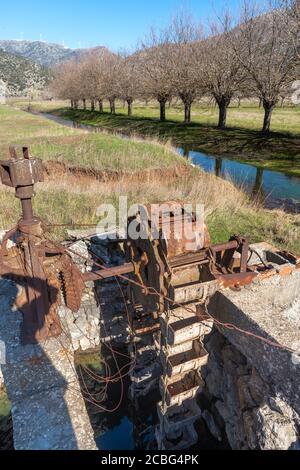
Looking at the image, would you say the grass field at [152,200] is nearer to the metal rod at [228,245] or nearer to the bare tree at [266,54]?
the metal rod at [228,245]

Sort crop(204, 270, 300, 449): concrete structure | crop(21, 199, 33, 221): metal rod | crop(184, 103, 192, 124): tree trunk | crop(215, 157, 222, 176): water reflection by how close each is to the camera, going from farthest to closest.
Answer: crop(184, 103, 192, 124): tree trunk, crop(215, 157, 222, 176): water reflection, crop(21, 199, 33, 221): metal rod, crop(204, 270, 300, 449): concrete structure

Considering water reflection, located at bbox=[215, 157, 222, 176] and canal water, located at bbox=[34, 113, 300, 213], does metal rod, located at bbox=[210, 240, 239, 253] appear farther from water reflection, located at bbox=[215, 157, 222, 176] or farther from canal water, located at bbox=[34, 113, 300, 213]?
water reflection, located at bbox=[215, 157, 222, 176]

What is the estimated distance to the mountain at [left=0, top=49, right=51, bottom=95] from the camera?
141750mm

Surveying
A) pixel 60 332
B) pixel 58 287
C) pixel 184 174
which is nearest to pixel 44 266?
pixel 58 287

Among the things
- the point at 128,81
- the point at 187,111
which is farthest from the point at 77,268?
the point at 128,81

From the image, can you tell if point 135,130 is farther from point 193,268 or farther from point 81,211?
point 193,268

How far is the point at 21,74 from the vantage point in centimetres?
16038

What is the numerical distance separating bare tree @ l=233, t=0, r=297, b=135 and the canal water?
5.82 metres

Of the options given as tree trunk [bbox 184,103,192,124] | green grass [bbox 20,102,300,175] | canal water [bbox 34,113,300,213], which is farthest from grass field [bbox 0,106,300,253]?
tree trunk [bbox 184,103,192,124]

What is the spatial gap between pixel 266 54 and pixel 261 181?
35.2ft

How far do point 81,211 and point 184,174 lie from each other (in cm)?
803

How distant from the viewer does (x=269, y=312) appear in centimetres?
364

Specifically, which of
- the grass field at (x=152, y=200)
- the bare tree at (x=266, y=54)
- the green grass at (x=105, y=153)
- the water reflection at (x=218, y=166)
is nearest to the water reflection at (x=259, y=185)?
the water reflection at (x=218, y=166)

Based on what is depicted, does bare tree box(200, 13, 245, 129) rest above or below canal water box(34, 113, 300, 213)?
above
